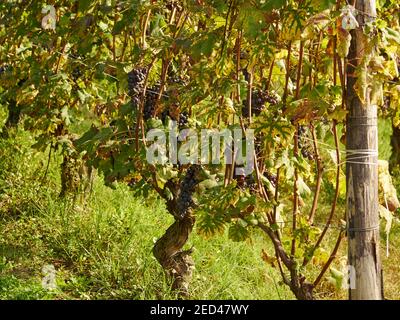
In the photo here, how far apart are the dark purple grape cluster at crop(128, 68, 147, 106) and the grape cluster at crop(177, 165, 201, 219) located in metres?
0.42

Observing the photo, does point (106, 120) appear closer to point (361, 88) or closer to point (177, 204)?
point (177, 204)

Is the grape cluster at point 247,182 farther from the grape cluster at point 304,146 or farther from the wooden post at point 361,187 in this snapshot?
the wooden post at point 361,187

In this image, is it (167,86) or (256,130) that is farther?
(167,86)

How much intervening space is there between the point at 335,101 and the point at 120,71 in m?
1.09

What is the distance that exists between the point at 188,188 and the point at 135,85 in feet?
1.79

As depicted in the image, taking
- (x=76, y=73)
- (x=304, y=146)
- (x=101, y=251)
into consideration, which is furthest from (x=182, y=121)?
(x=76, y=73)

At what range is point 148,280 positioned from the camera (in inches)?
165

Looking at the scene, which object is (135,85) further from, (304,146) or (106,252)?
(106,252)

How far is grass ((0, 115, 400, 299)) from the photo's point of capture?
13.9 ft

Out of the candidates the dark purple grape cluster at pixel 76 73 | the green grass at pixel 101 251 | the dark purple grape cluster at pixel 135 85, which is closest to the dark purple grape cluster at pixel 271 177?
the green grass at pixel 101 251

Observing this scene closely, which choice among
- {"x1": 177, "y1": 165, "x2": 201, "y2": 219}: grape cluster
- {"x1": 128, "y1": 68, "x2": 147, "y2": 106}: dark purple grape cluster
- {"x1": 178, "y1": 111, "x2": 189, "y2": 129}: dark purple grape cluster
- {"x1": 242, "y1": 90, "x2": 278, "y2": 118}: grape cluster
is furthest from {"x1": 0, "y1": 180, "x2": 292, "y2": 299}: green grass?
{"x1": 242, "y1": 90, "x2": 278, "y2": 118}: grape cluster

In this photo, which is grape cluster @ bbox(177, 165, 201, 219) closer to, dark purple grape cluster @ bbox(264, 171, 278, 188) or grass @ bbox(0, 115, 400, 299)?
dark purple grape cluster @ bbox(264, 171, 278, 188)

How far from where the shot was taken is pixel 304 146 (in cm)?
351

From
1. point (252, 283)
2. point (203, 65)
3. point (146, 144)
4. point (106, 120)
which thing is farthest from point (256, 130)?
point (106, 120)
